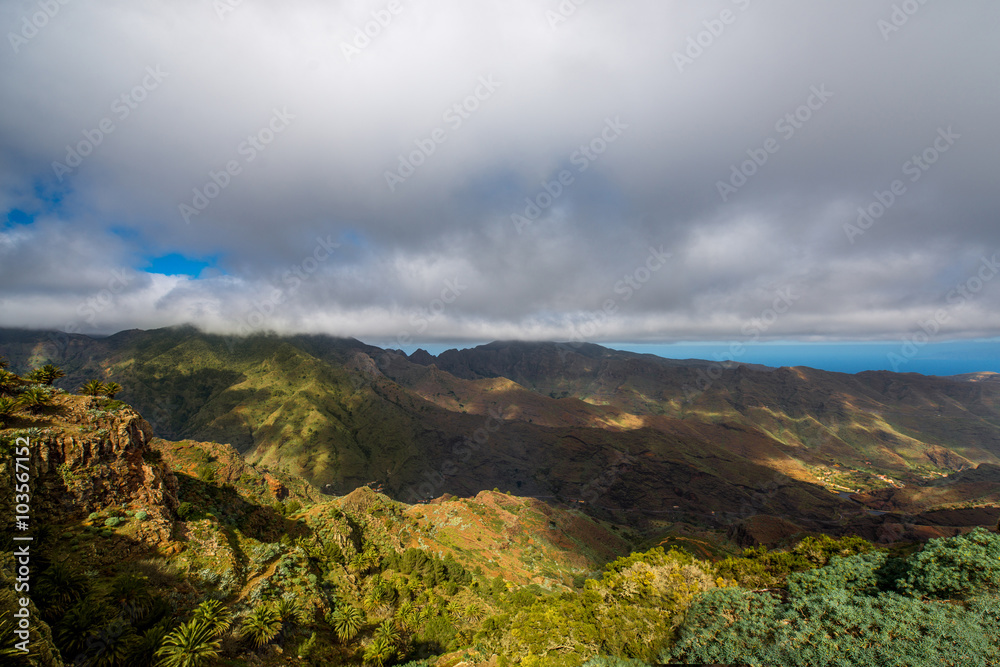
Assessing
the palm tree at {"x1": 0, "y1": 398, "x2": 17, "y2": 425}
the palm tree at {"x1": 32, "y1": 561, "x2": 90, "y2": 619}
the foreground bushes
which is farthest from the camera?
the palm tree at {"x1": 0, "y1": 398, "x2": 17, "y2": 425}

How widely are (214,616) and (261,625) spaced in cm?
365

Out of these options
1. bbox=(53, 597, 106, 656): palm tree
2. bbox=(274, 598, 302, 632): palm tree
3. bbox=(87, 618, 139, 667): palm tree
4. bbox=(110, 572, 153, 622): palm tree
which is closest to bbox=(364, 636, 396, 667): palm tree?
bbox=(274, 598, 302, 632): palm tree

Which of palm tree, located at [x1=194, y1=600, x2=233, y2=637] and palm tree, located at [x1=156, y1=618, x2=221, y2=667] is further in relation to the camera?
palm tree, located at [x1=194, y1=600, x2=233, y2=637]

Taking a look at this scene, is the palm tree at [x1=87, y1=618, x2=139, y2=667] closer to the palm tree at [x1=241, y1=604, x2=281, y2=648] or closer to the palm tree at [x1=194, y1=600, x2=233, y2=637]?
the palm tree at [x1=194, y1=600, x2=233, y2=637]

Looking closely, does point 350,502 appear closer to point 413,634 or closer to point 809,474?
point 413,634

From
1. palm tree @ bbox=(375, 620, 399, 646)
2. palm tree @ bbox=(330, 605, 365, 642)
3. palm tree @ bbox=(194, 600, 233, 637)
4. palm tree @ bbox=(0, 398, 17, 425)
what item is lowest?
palm tree @ bbox=(375, 620, 399, 646)

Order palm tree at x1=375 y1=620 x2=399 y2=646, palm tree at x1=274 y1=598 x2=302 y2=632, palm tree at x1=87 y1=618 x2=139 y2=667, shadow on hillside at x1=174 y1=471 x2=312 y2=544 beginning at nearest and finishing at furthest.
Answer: palm tree at x1=87 y1=618 x2=139 y2=667
palm tree at x1=274 y1=598 x2=302 y2=632
shadow on hillside at x1=174 y1=471 x2=312 y2=544
palm tree at x1=375 y1=620 x2=399 y2=646

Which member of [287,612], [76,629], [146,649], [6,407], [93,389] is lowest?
[287,612]

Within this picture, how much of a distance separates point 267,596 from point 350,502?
98.3ft

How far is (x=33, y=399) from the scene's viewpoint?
781 inches

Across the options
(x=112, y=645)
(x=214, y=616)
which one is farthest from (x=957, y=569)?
(x=112, y=645)

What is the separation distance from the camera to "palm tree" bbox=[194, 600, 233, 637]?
52.8 feet

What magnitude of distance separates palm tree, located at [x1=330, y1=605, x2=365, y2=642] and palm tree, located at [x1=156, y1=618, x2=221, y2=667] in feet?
41.8

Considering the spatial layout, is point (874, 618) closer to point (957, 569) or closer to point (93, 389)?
point (957, 569)
